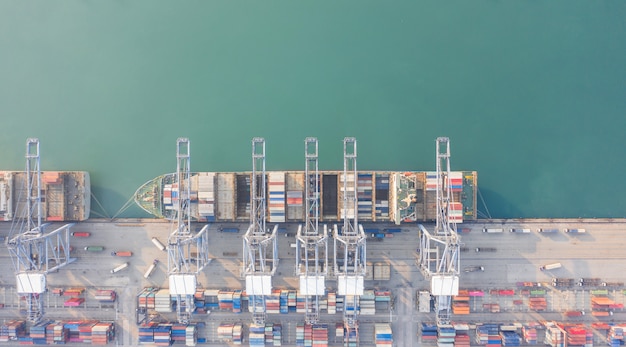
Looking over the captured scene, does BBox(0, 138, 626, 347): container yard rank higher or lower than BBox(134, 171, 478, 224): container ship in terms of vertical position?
lower

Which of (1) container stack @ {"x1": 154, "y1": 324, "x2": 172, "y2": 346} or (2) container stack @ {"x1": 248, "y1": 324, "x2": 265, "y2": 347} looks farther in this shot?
(1) container stack @ {"x1": 154, "y1": 324, "x2": 172, "y2": 346}

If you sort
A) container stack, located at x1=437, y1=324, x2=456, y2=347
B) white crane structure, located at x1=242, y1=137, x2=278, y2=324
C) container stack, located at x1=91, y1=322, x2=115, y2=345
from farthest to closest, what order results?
container stack, located at x1=91, y1=322, x2=115, y2=345 < container stack, located at x1=437, y1=324, x2=456, y2=347 < white crane structure, located at x1=242, y1=137, x2=278, y2=324

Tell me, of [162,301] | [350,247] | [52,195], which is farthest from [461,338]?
[52,195]

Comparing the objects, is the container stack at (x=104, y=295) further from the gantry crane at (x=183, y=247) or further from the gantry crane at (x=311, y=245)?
the gantry crane at (x=311, y=245)

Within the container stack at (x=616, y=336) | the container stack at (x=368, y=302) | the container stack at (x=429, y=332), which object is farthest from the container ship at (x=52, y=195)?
the container stack at (x=616, y=336)

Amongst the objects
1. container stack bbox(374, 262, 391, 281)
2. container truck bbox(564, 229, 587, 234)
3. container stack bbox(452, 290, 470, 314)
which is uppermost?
container truck bbox(564, 229, 587, 234)

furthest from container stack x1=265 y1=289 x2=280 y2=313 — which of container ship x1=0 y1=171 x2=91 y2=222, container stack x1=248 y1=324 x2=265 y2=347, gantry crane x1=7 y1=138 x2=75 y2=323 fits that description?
gantry crane x1=7 y1=138 x2=75 y2=323

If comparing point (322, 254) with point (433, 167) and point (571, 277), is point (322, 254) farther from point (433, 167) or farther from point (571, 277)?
point (571, 277)

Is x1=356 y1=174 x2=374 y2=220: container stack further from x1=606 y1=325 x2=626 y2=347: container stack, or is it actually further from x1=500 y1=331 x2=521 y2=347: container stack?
x1=606 y1=325 x2=626 y2=347: container stack
